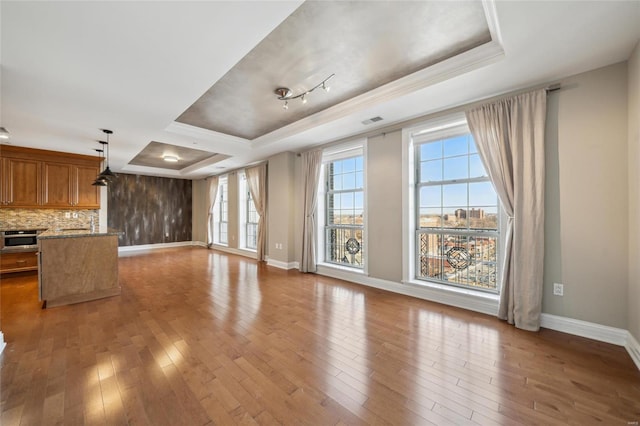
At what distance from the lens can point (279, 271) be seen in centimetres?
541

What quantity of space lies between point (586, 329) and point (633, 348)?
34 cm

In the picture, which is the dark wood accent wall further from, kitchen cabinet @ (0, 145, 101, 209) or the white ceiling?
the white ceiling

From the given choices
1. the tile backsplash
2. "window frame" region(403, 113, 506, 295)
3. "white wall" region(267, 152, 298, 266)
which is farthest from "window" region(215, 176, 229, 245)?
"window frame" region(403, 113, 506, 295)

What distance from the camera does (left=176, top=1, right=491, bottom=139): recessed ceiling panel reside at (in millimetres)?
1986

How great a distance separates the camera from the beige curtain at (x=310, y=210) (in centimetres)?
516

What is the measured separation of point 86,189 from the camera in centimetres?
572

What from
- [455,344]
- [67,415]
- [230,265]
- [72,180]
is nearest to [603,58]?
[455,344]

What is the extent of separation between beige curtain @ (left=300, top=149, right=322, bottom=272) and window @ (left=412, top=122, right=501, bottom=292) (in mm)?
2055

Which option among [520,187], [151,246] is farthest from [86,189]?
[520,187]

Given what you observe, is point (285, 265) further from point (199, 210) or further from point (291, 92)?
point (199, 210)

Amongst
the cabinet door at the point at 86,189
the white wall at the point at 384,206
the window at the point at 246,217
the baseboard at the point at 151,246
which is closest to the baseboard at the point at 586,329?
the white wall at the point at 384,206

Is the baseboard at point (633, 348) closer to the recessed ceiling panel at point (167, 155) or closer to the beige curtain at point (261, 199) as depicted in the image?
the beige curtain at point (261, 199)

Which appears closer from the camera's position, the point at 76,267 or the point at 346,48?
the point at 346,48

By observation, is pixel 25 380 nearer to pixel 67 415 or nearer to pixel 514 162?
pixel 67 415
